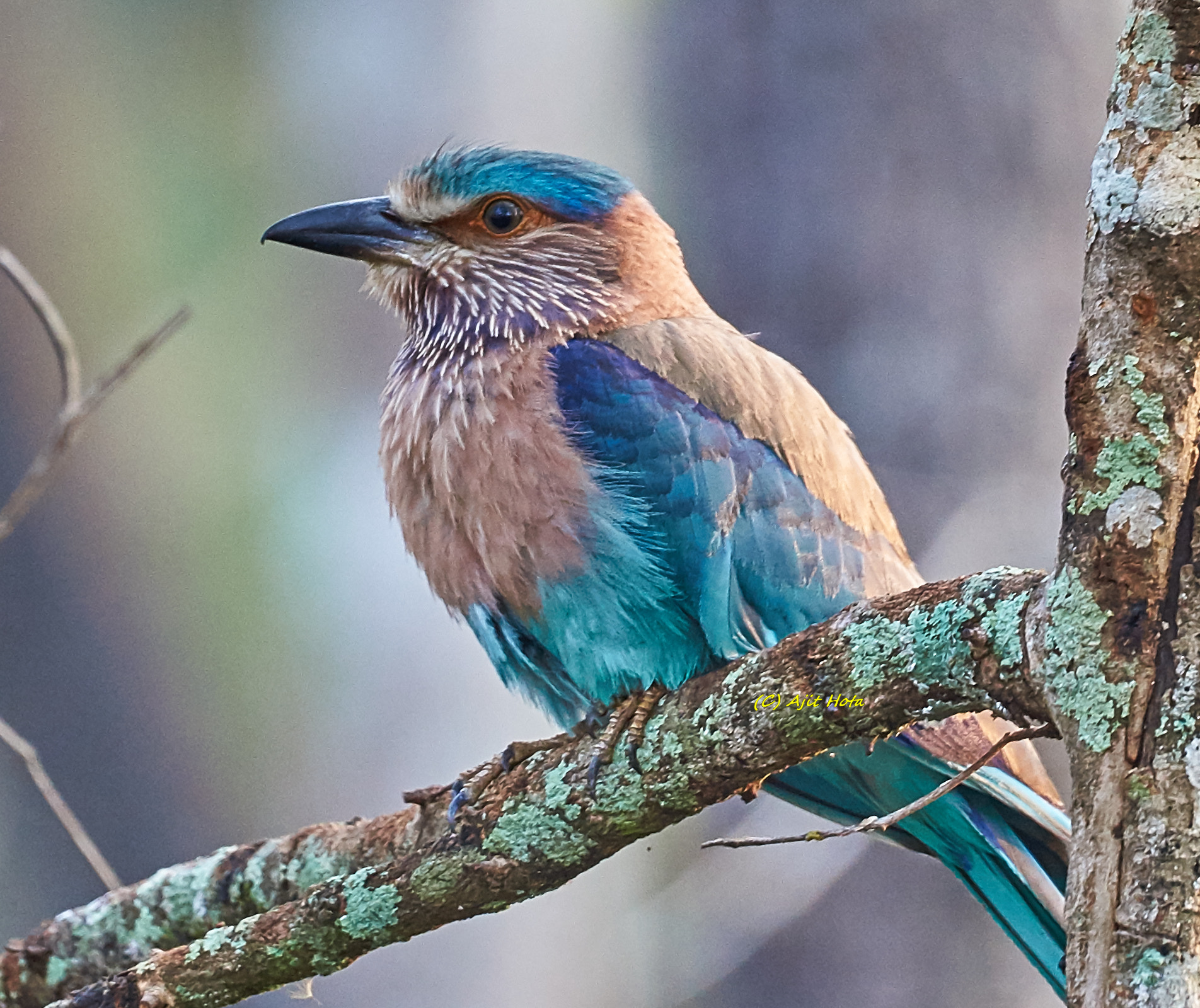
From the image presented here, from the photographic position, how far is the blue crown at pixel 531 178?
2.41m

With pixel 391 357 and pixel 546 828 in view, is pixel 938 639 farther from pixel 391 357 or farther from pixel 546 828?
pixel 391 357

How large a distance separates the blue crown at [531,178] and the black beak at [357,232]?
0.32ft

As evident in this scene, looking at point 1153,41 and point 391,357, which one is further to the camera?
point 391,357

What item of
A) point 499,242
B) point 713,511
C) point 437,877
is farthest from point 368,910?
point 499,242

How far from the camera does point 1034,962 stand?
2.01m

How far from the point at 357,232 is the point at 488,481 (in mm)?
645

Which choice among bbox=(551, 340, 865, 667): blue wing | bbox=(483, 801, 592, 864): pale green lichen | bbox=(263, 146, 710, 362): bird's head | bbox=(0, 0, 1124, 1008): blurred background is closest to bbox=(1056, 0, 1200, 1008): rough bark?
bbox=(483, 801, 592, 864): pale green lichen

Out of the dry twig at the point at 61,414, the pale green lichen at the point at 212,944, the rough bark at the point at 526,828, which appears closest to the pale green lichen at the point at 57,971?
the rough bark at the point at 526,828

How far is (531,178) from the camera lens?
2436mm

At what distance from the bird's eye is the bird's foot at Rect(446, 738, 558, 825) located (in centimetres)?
97

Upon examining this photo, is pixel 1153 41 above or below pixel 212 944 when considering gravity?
above

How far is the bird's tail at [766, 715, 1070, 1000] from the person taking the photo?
1906 mm

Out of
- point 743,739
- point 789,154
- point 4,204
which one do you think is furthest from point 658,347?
point 4,204

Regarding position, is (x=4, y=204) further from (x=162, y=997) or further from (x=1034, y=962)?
(x=1034, y=962)
